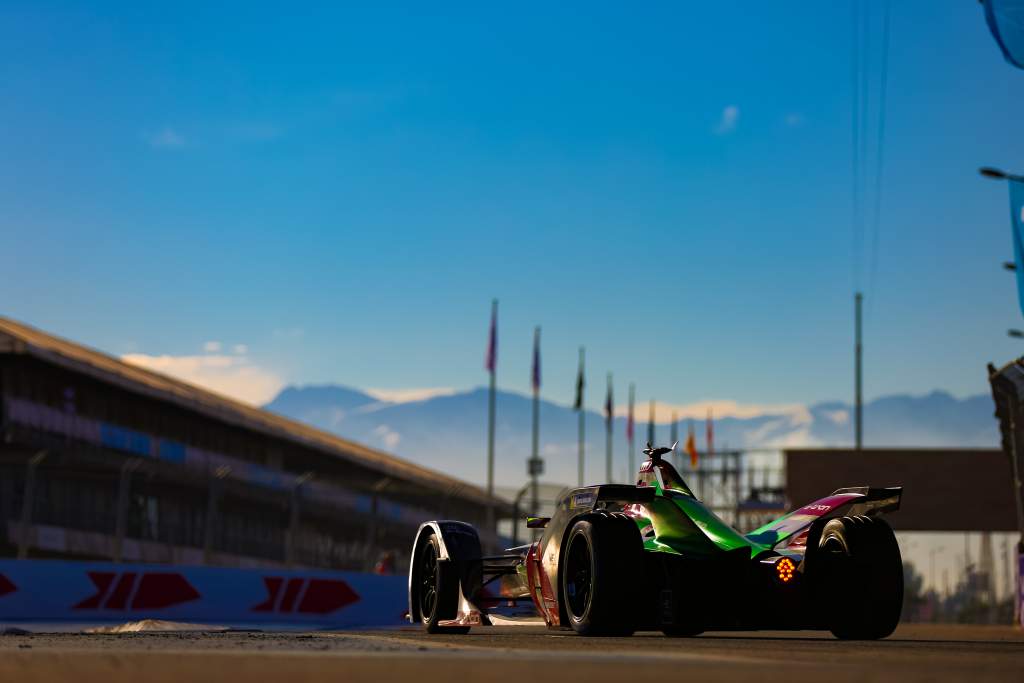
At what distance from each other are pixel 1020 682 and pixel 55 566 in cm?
2190

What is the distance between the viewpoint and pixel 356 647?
7801 mm

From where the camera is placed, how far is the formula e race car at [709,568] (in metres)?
10.1

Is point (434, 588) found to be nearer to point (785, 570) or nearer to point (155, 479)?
point (785, 570)

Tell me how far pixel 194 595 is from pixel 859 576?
59.9 ft

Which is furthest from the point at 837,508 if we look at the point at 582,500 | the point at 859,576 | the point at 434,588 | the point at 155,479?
the point at 155,479

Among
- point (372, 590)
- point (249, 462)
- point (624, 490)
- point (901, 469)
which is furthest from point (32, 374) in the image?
point (624, 490)

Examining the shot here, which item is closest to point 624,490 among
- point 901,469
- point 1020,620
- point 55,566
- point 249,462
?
point 55,566

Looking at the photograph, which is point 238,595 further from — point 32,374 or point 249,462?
point 249,462

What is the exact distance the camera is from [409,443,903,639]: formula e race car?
1012 cm

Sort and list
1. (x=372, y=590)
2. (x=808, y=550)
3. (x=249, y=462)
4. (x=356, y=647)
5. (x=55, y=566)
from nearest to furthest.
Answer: (x=356, y=647) < (x=808, y=550) < (x=55, y=566) < (x=372, y=590) < (x=249, y=462)

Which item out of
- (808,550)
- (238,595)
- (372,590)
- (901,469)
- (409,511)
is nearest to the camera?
(808,550)

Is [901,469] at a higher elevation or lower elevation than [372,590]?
higher

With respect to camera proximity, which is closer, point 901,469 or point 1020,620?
point 1020,620

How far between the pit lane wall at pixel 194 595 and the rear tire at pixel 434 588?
11.9m
